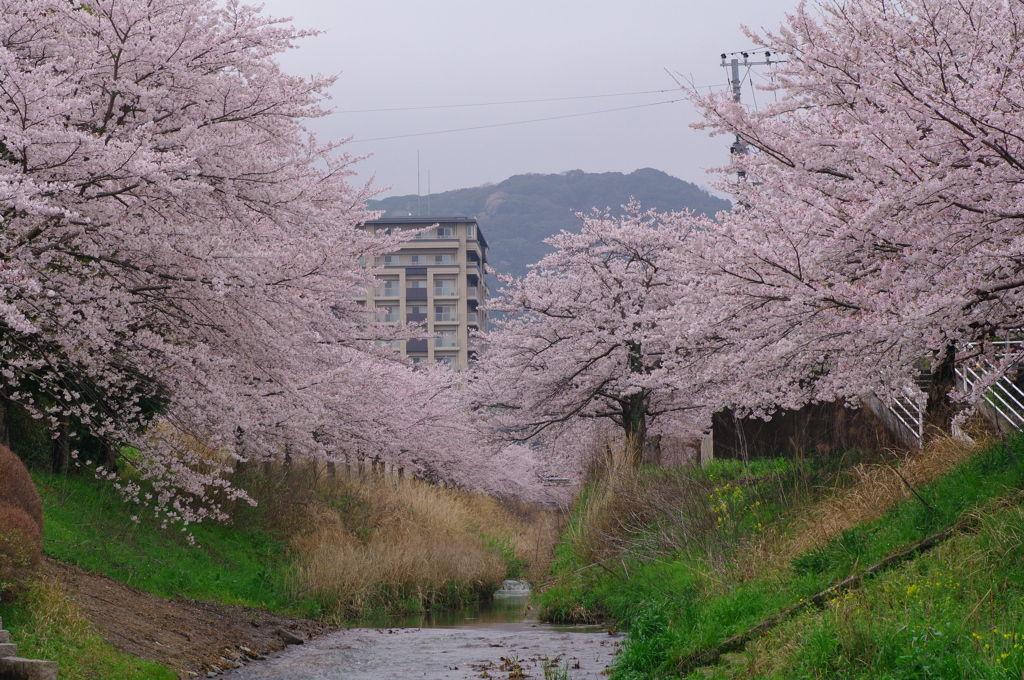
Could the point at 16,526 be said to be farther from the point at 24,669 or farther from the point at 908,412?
the point at 908,412

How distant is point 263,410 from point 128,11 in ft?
21.2

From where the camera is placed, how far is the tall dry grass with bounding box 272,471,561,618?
54.9ft

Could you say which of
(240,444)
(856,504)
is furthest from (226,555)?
(856,504)

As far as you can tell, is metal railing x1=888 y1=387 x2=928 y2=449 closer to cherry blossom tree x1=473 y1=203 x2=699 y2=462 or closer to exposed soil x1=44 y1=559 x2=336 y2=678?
cherry blossom tree x1=473 y1=203 x2=699 y2=462

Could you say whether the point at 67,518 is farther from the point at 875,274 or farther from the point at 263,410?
the point at 875,274

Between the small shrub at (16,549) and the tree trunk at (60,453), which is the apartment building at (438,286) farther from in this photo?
the small shrub at (16,549)

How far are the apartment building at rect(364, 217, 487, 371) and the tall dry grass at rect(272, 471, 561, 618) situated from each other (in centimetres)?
7109

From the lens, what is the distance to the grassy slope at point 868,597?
5930 mm

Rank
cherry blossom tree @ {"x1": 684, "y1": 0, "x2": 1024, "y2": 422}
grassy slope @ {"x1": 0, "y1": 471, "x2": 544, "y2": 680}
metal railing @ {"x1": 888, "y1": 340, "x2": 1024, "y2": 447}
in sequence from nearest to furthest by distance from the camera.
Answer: cherry blossom tree @ {"x1": 684, "y1": 0, "x2": 1024, "y2": 422}
grassy slope @ {"x1": 0, "y1": 471, "x2": 544, "y2": 680}
metal railing @ {"x1": 888, "y1": 340, "x2": 1024, "y2": 447}

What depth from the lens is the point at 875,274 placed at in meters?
9.34

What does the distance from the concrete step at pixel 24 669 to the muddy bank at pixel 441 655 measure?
11.2 ft

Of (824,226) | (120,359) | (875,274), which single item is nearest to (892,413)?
(875,274)

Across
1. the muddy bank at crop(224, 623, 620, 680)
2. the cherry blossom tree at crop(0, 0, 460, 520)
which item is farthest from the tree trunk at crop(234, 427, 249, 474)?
the muddy bank at crop(224, 623, 620, 680)

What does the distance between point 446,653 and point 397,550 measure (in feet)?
20.2
